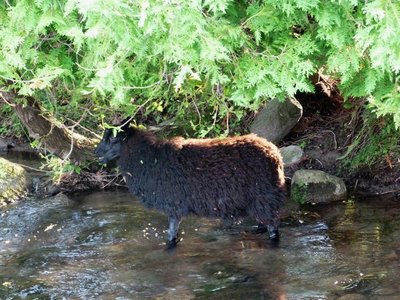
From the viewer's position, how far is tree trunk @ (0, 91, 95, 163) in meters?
10.4

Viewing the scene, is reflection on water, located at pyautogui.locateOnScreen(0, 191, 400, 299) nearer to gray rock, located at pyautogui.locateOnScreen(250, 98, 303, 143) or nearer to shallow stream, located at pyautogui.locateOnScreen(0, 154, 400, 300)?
shallow stream, located at pyautogui.locateOnScreen(0, 154, 400, 300)

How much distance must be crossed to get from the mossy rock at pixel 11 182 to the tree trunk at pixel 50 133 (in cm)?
84

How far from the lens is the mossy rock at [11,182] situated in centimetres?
1088

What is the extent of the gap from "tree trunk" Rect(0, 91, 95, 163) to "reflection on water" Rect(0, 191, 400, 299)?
4.20 ft

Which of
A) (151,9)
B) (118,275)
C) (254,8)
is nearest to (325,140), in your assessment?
(118,275)

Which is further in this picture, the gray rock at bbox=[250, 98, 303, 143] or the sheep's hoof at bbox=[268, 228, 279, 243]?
the gray rock at bbox=[250, 98, 303, 143]

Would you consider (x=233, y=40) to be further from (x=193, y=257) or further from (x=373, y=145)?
(x=373, y=145)

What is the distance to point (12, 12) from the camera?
195 inches

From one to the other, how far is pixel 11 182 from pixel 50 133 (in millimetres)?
1256

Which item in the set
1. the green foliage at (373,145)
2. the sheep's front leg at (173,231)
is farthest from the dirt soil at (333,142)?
the sheep's front leg at (173,231)

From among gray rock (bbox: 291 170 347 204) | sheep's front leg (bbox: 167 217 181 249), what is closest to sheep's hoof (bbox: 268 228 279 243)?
sheep's front leg (bbox: 167 217 181 249)

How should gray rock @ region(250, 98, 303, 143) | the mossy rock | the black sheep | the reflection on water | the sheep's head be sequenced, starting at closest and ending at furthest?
the reflection on water, the black sheep, the sheep's head, the mossy rock, gray rock @ region(250, 98, 303, 143)

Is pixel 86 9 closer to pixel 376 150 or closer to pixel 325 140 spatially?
pixel 376 150

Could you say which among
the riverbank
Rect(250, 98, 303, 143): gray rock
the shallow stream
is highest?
Rect(250, 98, 303, 143): gray rock
